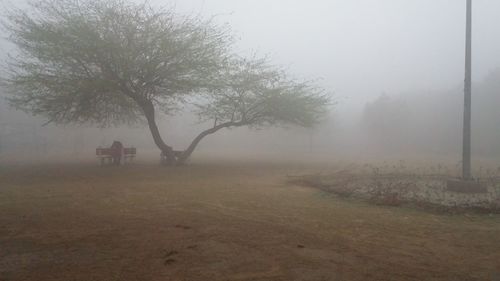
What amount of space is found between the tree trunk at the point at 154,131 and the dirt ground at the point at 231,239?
8.75m

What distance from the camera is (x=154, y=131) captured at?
1970cm

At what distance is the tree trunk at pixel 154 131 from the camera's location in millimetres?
18969

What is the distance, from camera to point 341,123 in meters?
55.0

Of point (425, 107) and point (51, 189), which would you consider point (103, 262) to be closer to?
point (51, 189)

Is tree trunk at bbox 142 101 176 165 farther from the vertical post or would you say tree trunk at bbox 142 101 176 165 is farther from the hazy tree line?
the hazy tree line

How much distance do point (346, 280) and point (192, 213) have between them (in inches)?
166

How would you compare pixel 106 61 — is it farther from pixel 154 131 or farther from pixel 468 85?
pixel 468 85

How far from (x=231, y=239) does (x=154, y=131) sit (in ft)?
47.4

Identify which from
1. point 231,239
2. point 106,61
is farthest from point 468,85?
point 106,61

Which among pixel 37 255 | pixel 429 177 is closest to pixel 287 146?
pixel 429 177

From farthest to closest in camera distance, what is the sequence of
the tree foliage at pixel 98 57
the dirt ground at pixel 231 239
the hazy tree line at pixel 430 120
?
1. the hazy tree line at pixel 430 120
2. the tree foliage at pixel 98 57
3. the dirt ground at pixel 231 239

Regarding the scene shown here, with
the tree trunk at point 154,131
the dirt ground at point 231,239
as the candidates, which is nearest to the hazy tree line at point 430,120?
the tree trunk at point 154,131

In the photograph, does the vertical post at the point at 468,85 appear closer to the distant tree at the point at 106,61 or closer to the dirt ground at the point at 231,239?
the dirt ground at the point at 231,239

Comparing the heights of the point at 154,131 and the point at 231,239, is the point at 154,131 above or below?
above
